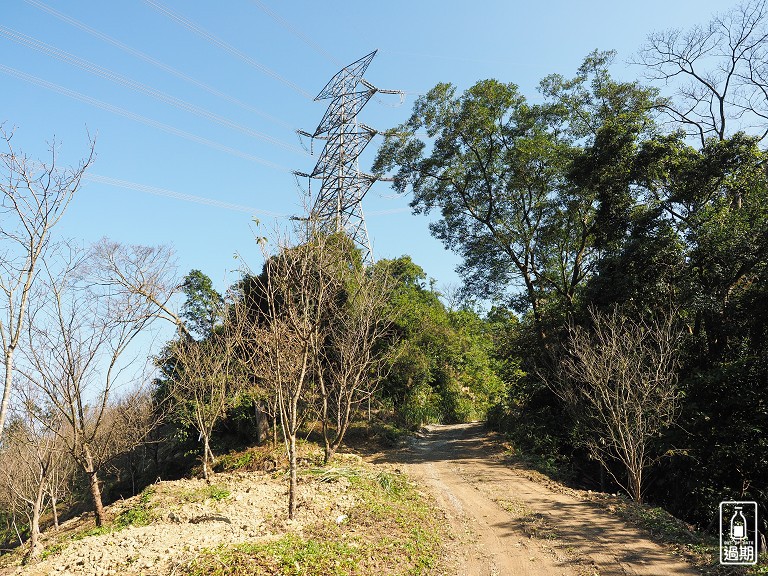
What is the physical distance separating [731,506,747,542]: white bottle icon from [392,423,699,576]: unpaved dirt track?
2.54m

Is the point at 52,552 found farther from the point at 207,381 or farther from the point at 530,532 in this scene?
the point at 530,532

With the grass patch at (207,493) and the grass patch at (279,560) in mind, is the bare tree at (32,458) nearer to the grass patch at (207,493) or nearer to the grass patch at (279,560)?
the grass patch at (207,493)

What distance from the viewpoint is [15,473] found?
20.6m

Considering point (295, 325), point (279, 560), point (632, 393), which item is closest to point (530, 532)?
point (632, 393)

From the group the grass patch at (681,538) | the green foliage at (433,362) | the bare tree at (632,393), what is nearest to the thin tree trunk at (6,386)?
the grass patch at (681,538)

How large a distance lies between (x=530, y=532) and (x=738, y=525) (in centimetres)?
540

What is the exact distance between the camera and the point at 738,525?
10.0m

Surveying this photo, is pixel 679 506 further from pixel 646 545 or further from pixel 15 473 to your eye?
pixel 15 473

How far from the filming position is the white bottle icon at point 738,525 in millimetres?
9102

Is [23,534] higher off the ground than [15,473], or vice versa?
[15,473]

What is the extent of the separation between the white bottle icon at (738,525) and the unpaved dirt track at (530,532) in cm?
254

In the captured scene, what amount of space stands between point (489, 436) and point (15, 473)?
22.2 m

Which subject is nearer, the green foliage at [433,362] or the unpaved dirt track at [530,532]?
the unpaved dirt track at [530,532]

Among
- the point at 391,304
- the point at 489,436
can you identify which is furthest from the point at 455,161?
the point at 489,436
